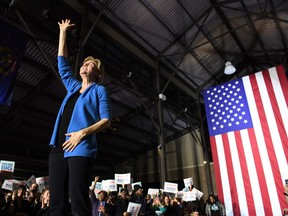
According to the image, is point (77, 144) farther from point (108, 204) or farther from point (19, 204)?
point (108, 204)

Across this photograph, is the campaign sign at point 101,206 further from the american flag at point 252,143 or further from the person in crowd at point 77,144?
the person in crowd at point 77,144

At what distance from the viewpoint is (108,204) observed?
18.1 feet

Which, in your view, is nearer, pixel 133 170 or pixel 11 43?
pixel 11 43

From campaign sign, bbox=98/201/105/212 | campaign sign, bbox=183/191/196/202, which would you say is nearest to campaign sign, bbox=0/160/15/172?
campaign sign, bbox=98/201/105/212

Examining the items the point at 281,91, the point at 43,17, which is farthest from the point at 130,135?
the point at 43,17

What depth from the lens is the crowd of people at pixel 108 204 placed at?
13.9 feet

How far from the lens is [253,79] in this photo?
7262 millimetres

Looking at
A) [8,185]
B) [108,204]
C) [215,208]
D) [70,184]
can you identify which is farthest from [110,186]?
[70,184]

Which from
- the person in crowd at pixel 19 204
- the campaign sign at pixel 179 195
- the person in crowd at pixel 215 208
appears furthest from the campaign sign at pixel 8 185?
the person in crowd at pixel 215 208

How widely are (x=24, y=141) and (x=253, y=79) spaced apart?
9522mm

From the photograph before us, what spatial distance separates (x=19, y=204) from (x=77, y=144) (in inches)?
158

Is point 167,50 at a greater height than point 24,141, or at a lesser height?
greater

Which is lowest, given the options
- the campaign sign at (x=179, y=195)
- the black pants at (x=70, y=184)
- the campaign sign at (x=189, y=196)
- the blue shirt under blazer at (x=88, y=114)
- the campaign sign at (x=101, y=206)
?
the black pants at (x=70, y=184)

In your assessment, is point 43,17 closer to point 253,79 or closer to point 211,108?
point 211,108
